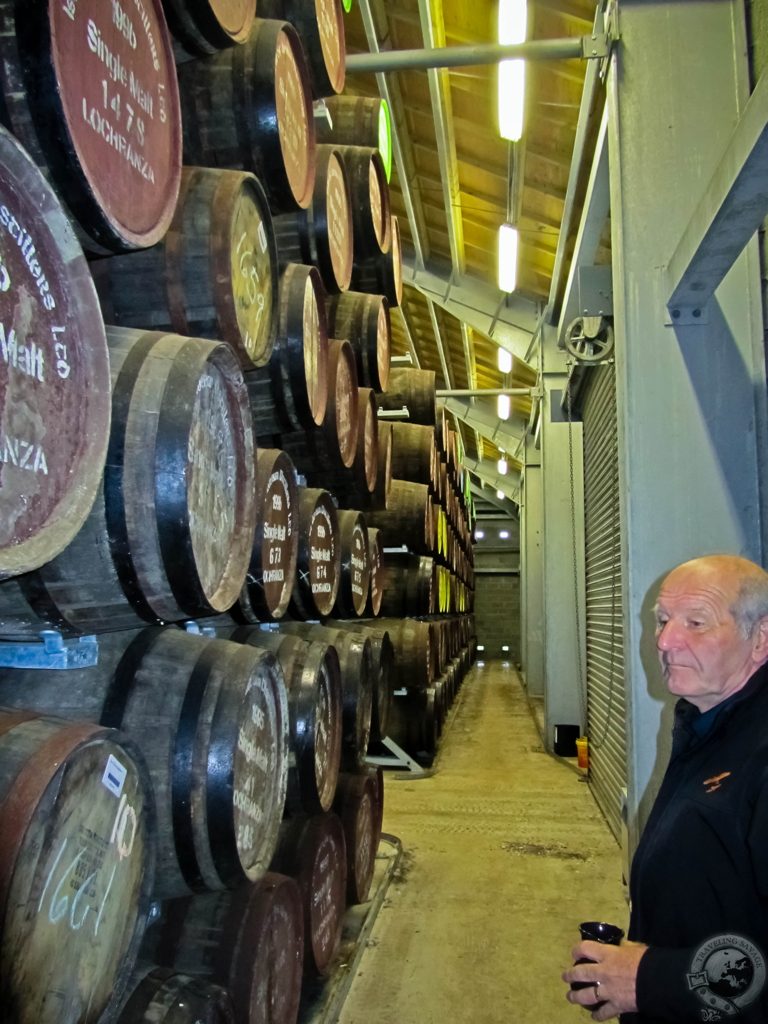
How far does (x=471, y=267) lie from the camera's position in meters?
11.5

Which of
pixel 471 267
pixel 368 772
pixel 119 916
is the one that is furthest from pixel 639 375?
pixel 471 267

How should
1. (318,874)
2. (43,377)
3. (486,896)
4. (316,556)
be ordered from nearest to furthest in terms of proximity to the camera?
(43,377) → (318,874) → (316,556) → (486,896)

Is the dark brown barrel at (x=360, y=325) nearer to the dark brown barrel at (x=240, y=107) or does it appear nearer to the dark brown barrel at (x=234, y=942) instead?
the dark brown barrel at (x=240, y=107)

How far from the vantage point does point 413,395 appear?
7.55 metres

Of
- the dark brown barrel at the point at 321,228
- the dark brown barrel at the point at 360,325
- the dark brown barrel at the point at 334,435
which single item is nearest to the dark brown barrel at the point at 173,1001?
the dark brown barrel at the point at 334,435

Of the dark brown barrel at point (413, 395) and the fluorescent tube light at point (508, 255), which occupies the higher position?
the fluorescent tube light at point (508, 255)

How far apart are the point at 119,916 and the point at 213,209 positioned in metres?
1.82

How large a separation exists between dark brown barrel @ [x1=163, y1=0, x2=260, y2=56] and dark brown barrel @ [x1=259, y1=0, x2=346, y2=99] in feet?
3.11

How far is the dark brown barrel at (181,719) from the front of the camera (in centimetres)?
195

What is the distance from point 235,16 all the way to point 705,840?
101 inches

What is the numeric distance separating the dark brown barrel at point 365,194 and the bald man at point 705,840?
2926mm

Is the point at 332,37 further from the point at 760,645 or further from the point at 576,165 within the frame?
the point at 576,165

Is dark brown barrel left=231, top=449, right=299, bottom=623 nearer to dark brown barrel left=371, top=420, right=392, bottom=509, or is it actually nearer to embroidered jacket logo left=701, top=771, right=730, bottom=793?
embroidered jacket logo left=701, top=771, right=730, bottom=793
